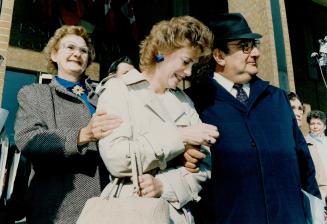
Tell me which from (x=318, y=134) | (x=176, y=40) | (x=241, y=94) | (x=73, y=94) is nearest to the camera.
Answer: (x=176, y=40)

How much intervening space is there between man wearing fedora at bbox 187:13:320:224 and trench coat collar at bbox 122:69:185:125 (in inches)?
17.0

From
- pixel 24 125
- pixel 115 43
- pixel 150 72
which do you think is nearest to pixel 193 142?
pixel 150 72

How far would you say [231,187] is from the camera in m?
2.13

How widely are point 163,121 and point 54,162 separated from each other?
72 cm

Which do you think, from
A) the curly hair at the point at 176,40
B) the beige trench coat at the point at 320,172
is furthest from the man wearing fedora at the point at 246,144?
the beige trench coat at the point at 320,172

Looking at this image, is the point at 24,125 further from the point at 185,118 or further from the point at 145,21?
the point at 145,21

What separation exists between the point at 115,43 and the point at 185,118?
658 cm

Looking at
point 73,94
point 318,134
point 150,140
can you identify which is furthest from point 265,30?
point 150,140

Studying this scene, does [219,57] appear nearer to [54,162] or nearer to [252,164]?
[252,164]

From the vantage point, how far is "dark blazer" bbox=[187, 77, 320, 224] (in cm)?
210

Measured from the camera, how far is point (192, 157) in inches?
66.8

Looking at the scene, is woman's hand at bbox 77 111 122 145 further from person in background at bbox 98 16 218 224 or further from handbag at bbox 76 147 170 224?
handbag at bbox 76 147 170 224

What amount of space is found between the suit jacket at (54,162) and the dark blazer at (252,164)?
69 centimetres

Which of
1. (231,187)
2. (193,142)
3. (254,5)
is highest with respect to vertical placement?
(254,5)
